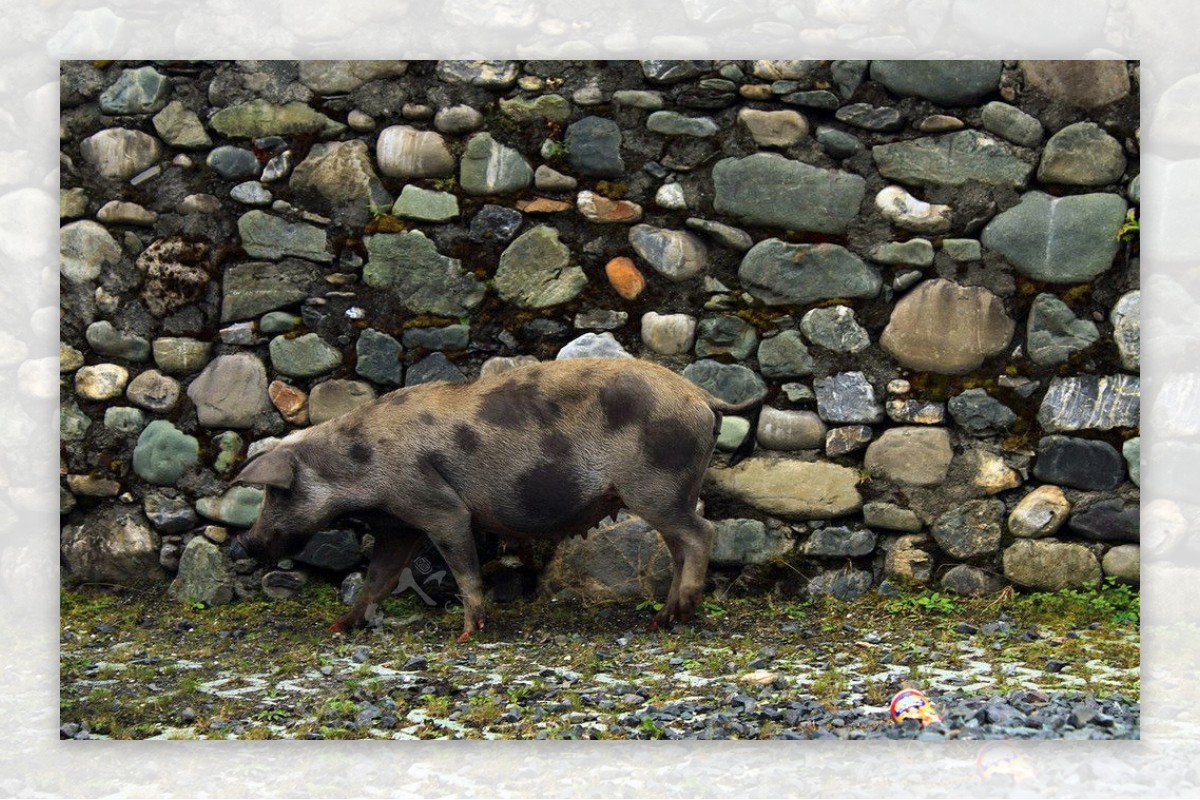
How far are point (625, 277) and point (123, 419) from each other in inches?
94.2

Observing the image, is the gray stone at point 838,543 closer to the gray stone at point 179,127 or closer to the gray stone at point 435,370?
the gray stone at point 435,370

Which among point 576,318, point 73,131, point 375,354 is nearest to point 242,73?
point 73,131

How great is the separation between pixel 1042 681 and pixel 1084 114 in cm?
251

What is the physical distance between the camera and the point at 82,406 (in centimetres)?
742

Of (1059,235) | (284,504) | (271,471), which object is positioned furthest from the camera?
(1059,235)

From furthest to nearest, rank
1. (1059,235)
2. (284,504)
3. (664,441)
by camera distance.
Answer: (1059,235)
(284,504)
(664,441)

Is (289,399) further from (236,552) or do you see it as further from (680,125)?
(680,125)

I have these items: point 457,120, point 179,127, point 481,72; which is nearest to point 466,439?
point 457,120

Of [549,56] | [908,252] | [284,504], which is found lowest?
[284,504]

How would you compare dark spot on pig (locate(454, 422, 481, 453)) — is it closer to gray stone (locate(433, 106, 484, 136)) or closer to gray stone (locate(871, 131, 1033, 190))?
gray stone (locate(433, 106, 484, 136))

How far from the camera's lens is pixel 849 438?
289 inches

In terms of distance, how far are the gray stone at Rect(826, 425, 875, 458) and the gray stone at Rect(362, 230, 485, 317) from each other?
1723mm

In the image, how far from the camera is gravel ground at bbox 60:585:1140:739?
20.6ft

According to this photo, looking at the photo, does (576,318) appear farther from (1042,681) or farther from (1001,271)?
(1042,681)
